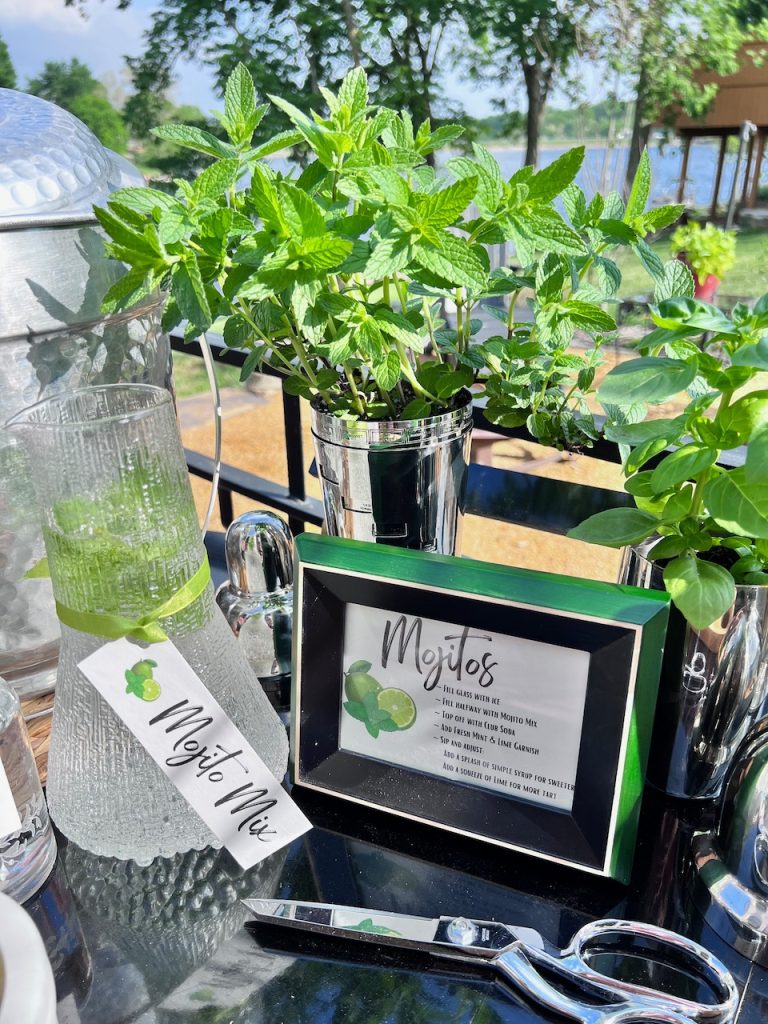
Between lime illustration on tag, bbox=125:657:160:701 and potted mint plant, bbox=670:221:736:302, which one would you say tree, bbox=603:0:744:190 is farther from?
lime illustration on tag, bbox=125:657:160:701

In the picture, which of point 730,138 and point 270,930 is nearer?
point 270,930

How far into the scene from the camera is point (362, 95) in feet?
1.47

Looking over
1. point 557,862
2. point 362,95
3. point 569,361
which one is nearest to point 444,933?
point 557,862

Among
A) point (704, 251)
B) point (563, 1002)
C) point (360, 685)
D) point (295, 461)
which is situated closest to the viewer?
point (563, 1002)

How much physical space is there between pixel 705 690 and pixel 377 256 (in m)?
0.29

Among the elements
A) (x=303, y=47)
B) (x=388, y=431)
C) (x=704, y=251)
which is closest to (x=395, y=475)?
(x=388, y=431)

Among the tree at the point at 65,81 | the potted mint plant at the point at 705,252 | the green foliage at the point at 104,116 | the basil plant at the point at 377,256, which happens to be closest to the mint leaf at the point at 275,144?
the basil plant at the point at 377,256

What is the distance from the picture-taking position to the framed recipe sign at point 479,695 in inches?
15.4

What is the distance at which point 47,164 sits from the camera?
1.55 ft

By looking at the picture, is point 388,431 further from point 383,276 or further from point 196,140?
point 196,140

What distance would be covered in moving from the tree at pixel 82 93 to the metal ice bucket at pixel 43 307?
7.43 m

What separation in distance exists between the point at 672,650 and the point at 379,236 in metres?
0.27

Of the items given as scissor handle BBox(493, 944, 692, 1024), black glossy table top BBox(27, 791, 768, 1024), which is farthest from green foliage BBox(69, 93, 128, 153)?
scissor handle BBox(493, 944, 692, 1024)

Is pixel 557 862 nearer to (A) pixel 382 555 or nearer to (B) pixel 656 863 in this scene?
(B) pixel 656 863
